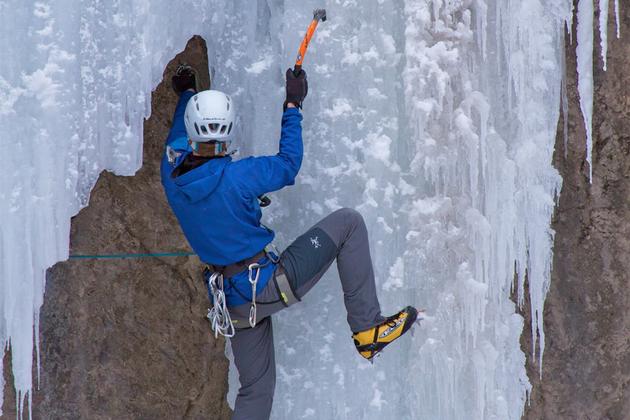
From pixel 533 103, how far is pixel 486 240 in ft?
2.09

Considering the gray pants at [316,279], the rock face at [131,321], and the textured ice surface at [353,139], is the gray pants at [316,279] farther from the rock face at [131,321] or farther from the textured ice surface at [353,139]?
the rock face at [131,321]

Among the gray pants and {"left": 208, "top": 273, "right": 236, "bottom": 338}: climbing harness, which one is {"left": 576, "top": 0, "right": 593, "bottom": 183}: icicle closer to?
the gray pants

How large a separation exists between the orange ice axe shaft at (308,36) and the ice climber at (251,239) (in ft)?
0.18

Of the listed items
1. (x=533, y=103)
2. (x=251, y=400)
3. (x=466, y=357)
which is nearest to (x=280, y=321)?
(x=251, y=400)

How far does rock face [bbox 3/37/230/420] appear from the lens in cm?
462

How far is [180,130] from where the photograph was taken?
3.96m

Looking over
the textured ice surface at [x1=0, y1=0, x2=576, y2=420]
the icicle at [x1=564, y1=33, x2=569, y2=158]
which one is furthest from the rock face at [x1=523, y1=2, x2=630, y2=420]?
the textured ice surface at [x1=0, y1=0, x2=576, y2=420]

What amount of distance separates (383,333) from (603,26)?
1.72 metres

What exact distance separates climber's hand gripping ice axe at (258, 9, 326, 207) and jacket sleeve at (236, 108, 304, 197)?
210 millimetres

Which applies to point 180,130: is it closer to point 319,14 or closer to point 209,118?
point 209,118

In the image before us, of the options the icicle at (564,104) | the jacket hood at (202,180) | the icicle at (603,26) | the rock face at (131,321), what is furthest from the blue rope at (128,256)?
the icicle at (603,26)

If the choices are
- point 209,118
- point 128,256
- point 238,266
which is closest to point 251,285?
point 238,266

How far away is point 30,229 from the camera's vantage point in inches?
167

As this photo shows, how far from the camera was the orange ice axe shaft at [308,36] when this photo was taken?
383 centimetres
